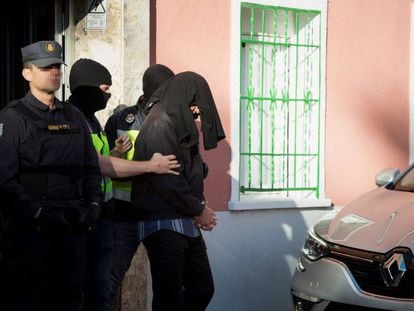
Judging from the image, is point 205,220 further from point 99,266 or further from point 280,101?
→ point 280,101

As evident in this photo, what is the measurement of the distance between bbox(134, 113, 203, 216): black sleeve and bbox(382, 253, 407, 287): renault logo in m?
1.16

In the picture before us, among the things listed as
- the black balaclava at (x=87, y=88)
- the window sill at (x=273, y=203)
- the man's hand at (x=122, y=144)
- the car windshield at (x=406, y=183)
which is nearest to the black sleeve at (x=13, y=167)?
the black balaclava at (x=87, y=88)

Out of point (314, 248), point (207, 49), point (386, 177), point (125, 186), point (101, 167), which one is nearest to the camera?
point (101, 167)

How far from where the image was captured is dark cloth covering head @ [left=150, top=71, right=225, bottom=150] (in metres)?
5.03

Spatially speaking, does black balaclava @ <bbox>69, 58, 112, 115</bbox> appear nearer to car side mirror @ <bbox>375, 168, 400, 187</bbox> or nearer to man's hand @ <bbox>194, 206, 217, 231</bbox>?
man's hand @ <bbox>194, 206, 217, 231</bbox>

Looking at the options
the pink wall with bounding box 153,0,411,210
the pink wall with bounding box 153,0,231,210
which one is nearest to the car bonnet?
the pink wall with bounding box 153,0,231,210

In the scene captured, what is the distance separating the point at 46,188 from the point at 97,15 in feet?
8.16

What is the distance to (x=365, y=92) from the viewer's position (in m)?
8.12

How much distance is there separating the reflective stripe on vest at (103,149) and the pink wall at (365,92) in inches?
119

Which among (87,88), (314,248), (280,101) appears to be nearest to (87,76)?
(87,88)

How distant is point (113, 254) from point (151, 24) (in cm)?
209

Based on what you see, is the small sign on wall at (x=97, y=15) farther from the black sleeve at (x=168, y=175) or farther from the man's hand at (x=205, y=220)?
the man's hand at (x=205, y=220)

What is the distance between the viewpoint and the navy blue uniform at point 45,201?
4348 mm

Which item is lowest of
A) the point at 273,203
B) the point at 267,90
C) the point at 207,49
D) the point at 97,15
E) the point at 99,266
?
the point at 99,266
